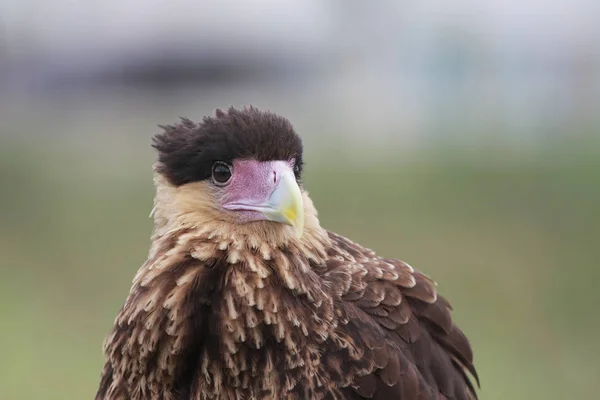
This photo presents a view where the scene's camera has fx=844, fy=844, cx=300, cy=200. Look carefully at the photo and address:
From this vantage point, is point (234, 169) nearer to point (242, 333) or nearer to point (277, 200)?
point (277, 200)

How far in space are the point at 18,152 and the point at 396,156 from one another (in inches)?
240

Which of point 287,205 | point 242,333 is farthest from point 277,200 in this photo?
point 242,333

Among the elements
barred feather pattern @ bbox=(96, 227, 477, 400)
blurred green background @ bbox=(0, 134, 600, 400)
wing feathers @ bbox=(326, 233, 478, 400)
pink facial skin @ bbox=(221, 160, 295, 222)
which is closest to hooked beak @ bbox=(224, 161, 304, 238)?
pink facial skin @ bbox=(221, 160, 295, 222)

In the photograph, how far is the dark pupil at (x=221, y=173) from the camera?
301 cm

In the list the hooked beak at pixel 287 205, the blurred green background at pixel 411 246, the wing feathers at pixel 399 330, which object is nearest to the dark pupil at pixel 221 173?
the hooked beak at pixel 287 205

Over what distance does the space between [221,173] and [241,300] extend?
1.53ft

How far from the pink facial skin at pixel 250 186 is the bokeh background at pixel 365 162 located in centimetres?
445

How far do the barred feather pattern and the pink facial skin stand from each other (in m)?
0.11

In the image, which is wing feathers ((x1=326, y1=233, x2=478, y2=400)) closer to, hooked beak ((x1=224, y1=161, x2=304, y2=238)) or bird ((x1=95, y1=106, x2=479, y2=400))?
bird ((x1=95, y1=106, x2=479, y2=400))

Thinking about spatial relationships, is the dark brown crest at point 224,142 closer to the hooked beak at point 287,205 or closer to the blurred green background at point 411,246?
the hooked beak at point 287,205

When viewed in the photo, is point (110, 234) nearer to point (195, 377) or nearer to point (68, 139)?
point (68, 139)

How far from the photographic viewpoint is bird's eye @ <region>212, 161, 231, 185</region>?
3.01m

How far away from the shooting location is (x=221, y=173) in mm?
3021

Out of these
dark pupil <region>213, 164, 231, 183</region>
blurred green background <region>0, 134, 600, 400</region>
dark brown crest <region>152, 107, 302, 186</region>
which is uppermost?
dark brown crest <region>152, 107, 302, 186</region>
